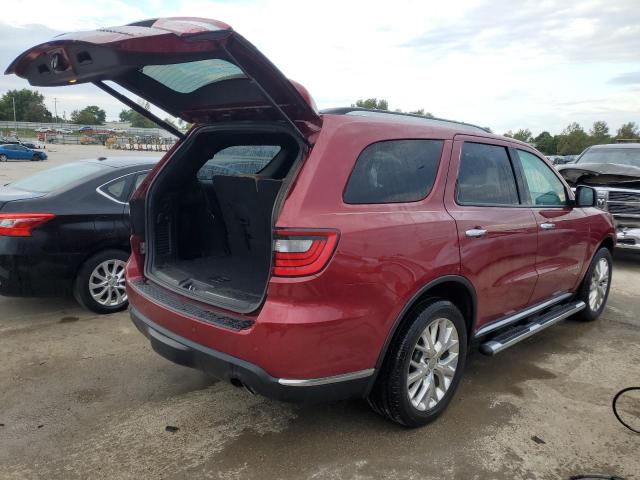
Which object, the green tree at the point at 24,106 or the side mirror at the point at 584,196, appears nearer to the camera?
the side mirror at the point at 584,196

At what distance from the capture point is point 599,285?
5207 millimetres

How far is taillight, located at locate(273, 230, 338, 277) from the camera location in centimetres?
239

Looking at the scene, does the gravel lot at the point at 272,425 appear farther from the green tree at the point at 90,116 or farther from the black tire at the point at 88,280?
the green tree at the point at 90,116

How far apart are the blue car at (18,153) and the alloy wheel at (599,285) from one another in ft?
134

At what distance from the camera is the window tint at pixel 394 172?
105 inches

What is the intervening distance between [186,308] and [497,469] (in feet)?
6.27

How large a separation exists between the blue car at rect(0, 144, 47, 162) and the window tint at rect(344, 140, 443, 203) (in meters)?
41.2

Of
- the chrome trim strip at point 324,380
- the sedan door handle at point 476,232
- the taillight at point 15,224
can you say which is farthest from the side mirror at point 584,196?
the taillight at point 15,224

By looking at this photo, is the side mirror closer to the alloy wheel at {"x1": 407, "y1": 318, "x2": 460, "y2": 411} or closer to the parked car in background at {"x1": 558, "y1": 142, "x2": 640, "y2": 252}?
the alloy wheel at {"x1": 407, "y1": 318, "x2": 460, "y2": 411}

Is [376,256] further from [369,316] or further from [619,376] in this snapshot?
[619,376]

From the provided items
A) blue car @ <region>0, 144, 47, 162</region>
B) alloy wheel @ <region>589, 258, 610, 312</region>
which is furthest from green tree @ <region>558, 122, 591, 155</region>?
alloy wheel @ <region>589, 258, 610, 312</region>

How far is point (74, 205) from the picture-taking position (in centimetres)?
464

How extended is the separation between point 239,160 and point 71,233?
77.1 inches

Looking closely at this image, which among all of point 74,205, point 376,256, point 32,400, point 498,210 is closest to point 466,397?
point 498,210
